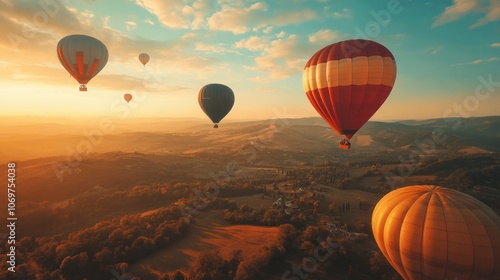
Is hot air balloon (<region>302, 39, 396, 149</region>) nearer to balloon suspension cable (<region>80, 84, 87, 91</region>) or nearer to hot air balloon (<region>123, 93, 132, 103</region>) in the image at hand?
balloon suspension cable (<region>80, 84, 87, 91</region>)

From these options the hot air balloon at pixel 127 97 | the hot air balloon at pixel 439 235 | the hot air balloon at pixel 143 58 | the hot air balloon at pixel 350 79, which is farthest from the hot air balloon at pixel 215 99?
the hot air balloon at pixel 127 97

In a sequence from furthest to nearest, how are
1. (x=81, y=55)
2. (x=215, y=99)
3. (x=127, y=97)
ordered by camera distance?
(x=127, y=97) < (x=215, y=99) < (x=81, y=55)

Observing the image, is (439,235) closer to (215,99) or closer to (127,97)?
(215,99)

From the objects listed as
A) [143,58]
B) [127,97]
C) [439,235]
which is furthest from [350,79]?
[127,97]

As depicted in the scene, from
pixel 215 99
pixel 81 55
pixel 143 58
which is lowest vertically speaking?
pixel 215 99

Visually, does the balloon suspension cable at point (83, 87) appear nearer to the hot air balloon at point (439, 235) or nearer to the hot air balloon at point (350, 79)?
the hot air balloon at point (350, 79)

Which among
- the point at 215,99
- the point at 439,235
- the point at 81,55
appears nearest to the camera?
the point at 439,235

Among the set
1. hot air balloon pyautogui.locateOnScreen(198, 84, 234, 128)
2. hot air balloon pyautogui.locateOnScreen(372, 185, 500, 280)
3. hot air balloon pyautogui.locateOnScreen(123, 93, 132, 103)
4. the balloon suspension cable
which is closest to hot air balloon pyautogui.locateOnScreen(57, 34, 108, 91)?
the balloon suspension cable

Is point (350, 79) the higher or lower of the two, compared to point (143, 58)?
lower
